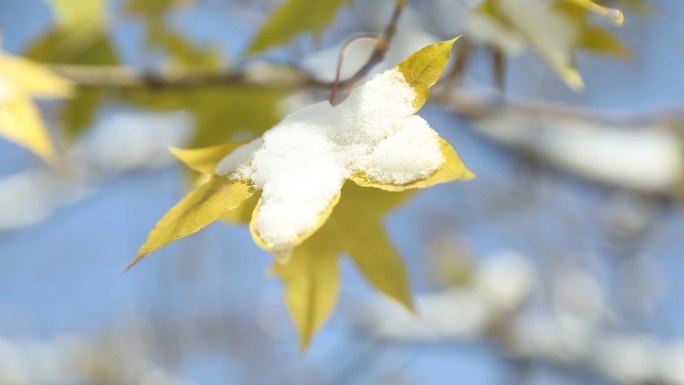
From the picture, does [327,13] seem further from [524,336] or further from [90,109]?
[524,336]

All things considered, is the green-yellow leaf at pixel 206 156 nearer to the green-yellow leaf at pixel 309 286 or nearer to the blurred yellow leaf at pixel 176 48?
the green-yellow leaf at pixel 309 286

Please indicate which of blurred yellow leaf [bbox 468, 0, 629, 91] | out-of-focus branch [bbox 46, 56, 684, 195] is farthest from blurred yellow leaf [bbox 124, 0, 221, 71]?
blurred yellow leaf [bbox 468, 0, 629, 91]

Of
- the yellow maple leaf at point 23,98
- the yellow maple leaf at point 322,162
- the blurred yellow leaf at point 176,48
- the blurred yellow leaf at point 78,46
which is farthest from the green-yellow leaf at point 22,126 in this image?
the blurred yellow leaf at point 176,48

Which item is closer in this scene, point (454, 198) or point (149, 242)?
point (149, 242)

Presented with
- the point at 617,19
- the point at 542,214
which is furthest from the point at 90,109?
the point at 542,214

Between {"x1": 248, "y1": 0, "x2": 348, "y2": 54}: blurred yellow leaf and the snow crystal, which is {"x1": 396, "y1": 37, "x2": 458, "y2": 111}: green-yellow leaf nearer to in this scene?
the snow crystal
